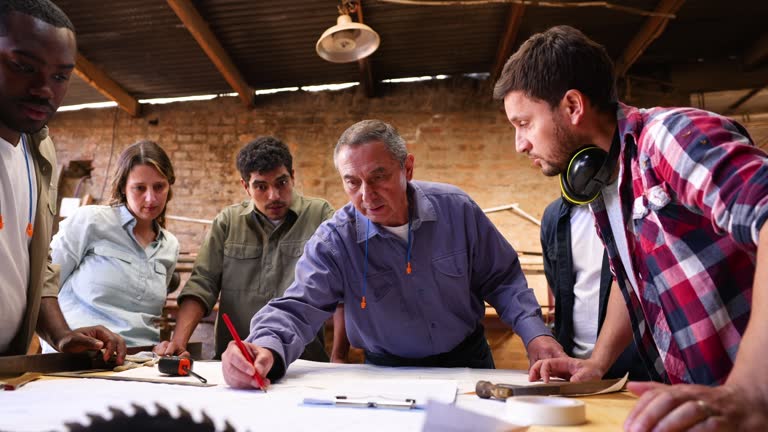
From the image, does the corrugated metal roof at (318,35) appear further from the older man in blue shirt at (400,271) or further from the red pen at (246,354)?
the red pen at (246,354)

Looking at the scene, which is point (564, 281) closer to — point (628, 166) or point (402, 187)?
point (402, 187)

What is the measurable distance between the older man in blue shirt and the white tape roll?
987 mm

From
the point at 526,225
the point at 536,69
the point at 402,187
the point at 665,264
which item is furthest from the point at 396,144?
the point at 526,225

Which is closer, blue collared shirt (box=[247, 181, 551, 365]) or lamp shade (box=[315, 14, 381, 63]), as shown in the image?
blue collared shirt (box=[247, 181, 551, 365])

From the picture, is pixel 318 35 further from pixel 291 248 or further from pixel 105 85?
pixel 291 248

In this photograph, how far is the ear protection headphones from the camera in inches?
55.0

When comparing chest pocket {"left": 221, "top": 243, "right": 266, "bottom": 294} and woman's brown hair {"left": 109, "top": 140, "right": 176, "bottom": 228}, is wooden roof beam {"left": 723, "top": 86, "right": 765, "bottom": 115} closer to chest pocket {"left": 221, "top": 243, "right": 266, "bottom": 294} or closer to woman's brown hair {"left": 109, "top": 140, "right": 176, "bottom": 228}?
chest pocket {"left": 221, "top": 243, "right": 266, "bottom": 294}

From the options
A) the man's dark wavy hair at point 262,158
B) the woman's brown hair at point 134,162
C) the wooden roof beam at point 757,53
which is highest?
the wooden roof beam at point 757,53

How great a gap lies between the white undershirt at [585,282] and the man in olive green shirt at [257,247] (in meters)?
1.20

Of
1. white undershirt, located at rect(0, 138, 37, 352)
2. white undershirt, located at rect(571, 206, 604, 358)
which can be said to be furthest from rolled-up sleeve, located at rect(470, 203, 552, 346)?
white undershirt, located at rect(0, 138, 37, 352)

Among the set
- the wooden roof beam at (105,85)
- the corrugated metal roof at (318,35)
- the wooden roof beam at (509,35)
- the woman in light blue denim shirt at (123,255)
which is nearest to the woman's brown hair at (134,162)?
the woman in light blue denim shirt at (123,255)

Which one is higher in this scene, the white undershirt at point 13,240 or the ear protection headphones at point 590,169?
the ear protection headphones at point 590,169

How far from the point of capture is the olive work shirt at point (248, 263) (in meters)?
2.98

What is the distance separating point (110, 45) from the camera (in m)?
6.16
